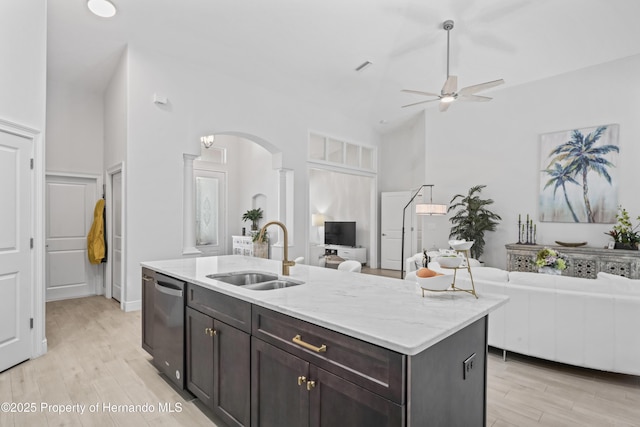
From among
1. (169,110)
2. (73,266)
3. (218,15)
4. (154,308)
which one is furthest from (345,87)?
(73,266)

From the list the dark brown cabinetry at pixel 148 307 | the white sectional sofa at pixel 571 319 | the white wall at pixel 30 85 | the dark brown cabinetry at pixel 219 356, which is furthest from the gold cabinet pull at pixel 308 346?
the white wall at pixel 30 85

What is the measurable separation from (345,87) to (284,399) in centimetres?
596

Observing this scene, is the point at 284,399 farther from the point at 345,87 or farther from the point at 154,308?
the point at 345,87

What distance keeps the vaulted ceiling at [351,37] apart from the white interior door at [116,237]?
5.83ft

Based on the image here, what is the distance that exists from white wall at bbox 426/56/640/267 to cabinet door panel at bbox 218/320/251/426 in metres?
5.89

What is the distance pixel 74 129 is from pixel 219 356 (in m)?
5.40

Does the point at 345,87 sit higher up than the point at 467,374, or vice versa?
the point at 345,87

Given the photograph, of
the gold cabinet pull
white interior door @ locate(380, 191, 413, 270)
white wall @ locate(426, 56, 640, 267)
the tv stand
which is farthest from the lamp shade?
the gold cabinet pull

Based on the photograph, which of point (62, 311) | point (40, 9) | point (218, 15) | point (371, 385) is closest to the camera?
point (371, 385)

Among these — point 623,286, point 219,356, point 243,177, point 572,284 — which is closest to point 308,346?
point 219,356

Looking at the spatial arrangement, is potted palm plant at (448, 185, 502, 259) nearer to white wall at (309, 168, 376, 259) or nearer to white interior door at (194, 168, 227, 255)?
white wall at (309, 168, 376, 259)

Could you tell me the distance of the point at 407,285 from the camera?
6.83ft

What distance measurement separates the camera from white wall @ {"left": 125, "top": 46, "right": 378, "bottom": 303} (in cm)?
474

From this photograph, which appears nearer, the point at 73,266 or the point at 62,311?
the point at 62,311
